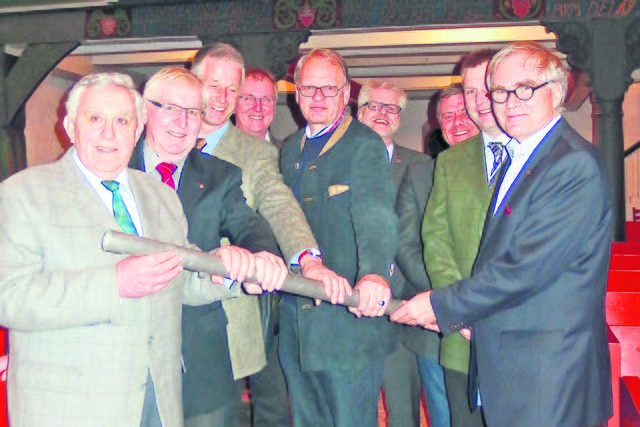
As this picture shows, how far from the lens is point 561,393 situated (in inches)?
→ 77.5

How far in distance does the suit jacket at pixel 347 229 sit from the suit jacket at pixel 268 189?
0.46 ft

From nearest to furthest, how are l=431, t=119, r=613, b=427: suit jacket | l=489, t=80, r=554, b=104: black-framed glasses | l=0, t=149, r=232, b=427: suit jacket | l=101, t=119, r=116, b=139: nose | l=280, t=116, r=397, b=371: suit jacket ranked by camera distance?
1. l=0, t=149, r=232, b=427: suit jacket
2. l=101, t=119, r=116, b=139: nose
3. l=431, t=119, r=613, b=427: suit jacket
4. l=489, t=80, r=554, b=104: black-framed glasses
5. l=280, t=116, r=397, b=371: suit jacket

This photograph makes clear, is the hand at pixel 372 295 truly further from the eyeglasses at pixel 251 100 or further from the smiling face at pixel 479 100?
the eyeglasses at pixel 251 100

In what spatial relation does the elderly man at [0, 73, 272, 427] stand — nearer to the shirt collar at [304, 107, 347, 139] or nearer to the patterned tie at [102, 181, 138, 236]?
the patterned tie at [102, 181, 138, 236]

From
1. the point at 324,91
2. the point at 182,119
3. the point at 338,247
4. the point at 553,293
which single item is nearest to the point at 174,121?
the point at 182,119

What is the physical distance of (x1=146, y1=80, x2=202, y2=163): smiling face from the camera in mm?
2201

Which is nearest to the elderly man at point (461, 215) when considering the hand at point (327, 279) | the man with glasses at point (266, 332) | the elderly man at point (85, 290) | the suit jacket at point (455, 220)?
the suit jacket at point (455, 220)

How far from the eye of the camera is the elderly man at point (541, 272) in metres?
1.97

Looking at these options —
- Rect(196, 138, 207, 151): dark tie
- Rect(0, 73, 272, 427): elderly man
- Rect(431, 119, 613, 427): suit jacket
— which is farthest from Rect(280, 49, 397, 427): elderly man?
Rect(0, 73, 272, 427): elderly man

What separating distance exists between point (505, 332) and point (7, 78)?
7608 mm

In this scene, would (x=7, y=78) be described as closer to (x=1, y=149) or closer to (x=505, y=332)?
(x=1, y=149)

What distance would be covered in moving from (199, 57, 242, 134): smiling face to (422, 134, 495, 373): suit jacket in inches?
33.1

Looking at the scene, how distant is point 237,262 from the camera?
1901 mm

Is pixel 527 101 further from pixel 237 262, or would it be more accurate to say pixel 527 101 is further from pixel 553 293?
pixel 237 262
